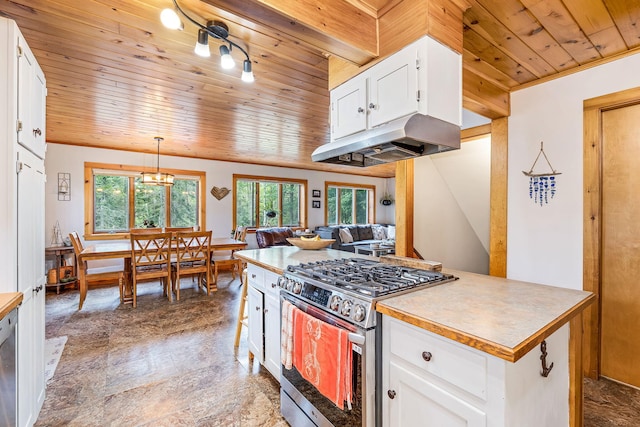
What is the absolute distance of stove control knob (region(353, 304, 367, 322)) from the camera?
128 cm

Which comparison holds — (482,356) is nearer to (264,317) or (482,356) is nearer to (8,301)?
(264,317)

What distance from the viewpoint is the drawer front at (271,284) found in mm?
2038

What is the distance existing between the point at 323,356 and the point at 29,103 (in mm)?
1990

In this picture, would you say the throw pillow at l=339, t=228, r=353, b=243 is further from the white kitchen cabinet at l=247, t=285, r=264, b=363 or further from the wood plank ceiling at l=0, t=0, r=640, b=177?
the white kitchen cabinet at l=247, t=285, r=264, b=363

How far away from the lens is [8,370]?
4.38ft

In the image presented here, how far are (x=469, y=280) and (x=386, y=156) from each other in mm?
896

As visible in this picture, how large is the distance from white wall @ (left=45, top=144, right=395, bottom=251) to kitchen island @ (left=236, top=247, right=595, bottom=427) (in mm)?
5490

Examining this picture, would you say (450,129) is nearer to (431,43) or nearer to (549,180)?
(431,43)

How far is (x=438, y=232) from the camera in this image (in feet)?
11.1

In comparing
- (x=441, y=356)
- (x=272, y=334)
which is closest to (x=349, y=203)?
(x=272, y=334)

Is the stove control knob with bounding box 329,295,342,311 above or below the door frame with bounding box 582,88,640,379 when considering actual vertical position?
below

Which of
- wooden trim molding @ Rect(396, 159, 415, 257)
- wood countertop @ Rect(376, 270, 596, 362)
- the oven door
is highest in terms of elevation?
wooden trim molding @ Rect(396, 159, 415, 257)

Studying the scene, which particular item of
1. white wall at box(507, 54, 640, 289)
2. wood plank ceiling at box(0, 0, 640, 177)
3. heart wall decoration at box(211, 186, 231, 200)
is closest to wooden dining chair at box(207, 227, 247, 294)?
heart wall decoration at box(211, 186, 231, 200)

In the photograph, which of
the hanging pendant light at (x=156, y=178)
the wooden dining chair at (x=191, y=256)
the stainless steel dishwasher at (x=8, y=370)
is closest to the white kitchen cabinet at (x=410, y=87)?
the stainless steel dishwasher at (x=8, y=370)
